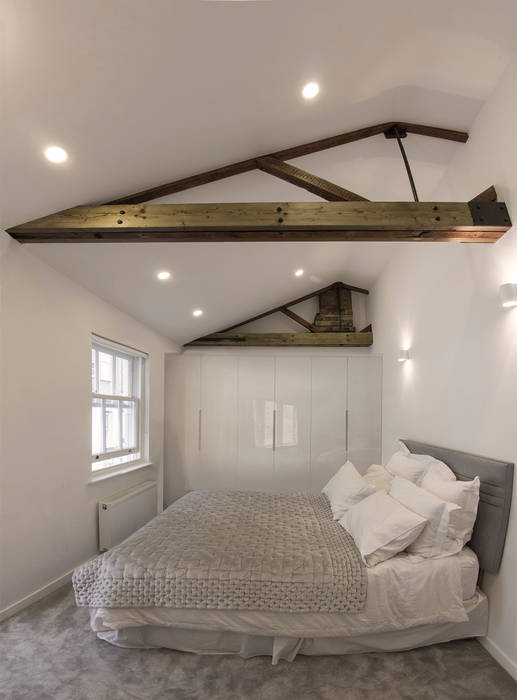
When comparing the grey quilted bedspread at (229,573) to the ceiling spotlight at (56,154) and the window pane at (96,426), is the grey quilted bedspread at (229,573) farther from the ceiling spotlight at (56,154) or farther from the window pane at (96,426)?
the ceiling spotlight at (56,154)

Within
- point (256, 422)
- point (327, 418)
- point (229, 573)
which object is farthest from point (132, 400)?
point (229, 573)

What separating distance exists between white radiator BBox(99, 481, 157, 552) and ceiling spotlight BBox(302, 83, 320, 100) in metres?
3.39

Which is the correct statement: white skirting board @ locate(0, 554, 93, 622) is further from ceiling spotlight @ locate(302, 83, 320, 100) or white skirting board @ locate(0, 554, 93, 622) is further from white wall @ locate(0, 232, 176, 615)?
ceiling spotlight @ locate(302, 83, 320, 100)

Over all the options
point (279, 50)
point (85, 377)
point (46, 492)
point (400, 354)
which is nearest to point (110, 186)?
point (279, 50)

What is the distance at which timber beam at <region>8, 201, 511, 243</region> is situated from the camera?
254cm

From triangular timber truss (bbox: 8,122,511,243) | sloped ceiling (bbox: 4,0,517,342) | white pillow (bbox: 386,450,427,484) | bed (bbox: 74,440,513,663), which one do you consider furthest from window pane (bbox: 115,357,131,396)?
white pillow (bbox: 386,450,427,484)

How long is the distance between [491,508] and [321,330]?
4127mm

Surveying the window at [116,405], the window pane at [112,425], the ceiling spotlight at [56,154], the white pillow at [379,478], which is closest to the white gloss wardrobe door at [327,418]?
the white pillow at [379,478]

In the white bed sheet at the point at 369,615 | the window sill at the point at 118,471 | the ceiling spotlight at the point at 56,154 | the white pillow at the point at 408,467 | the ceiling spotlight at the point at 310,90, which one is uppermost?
the ceiling spotlight at the point at 310,90

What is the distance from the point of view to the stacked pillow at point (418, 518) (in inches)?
99.1

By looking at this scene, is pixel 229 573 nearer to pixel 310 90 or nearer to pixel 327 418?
pixel 310 90

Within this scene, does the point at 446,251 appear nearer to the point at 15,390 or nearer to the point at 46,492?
the point at 15,390

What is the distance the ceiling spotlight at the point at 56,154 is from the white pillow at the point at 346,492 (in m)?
2.85

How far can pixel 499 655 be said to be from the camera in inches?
93.2
